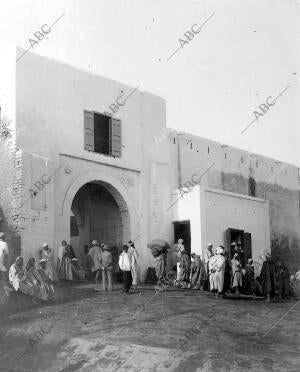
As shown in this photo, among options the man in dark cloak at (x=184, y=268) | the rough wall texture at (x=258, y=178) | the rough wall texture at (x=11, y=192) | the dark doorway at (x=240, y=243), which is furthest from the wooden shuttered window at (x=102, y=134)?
the dark doorway at (x=240, y=243)

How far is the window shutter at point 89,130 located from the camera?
15.8 m

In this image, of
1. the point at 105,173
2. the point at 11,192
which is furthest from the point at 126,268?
the point at 105,173

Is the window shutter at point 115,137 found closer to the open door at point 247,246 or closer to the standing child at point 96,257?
the standing child at point 96,257

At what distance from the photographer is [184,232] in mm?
A: 17391

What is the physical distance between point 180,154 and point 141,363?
436 inches

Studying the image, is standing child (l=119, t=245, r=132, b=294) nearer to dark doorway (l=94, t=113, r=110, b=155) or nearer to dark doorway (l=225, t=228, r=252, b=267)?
dark doorway (l=94, t=113, r=110, b=155)

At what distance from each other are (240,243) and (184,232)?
190 centimetres

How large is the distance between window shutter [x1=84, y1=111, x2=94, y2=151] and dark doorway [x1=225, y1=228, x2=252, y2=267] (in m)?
4.93

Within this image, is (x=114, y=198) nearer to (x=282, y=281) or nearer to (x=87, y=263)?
(x=87, y=263)

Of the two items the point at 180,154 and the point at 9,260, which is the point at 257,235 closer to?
the point at 180,154

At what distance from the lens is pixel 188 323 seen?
1030cm

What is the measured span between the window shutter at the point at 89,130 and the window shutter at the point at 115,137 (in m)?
0.71

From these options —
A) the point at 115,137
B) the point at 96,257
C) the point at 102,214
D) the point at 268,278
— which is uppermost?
the point at 115,137

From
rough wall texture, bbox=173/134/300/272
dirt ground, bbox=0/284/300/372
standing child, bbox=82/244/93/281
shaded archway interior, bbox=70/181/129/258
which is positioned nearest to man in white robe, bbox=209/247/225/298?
dirt ground, bbox=0/284/300/372
